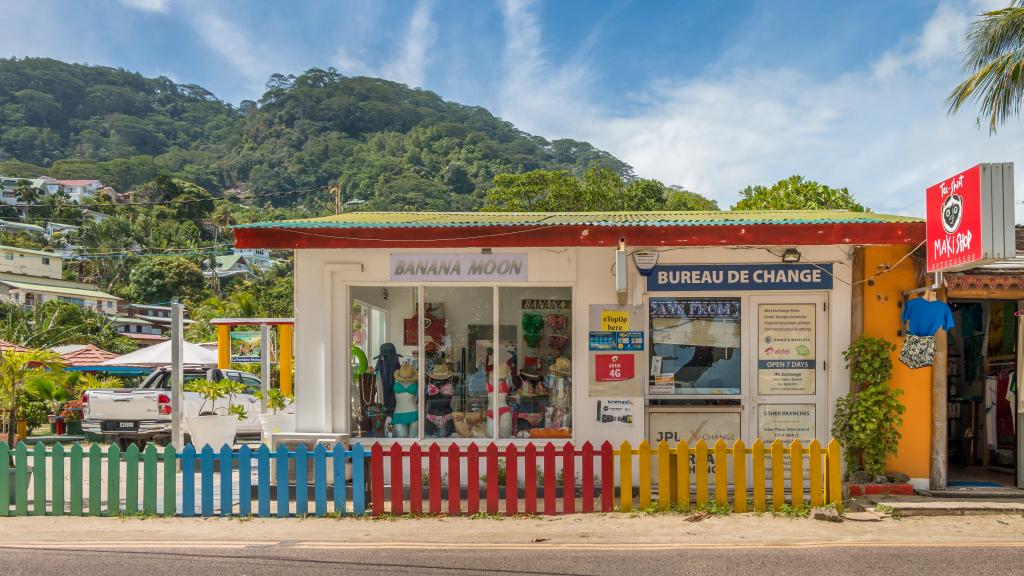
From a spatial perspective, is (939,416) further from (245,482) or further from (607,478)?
(245,482)

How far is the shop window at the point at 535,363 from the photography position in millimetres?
10891

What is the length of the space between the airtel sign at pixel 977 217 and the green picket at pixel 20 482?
9.96 m

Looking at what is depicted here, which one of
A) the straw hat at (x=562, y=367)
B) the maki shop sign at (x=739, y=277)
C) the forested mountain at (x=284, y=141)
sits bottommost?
the straw hat at (x=562, y=367)

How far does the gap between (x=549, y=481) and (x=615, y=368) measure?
2052 millimetres

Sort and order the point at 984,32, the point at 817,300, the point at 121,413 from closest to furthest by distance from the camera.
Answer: the point at 817,300 → the point at 984,32 → the point at 121,413

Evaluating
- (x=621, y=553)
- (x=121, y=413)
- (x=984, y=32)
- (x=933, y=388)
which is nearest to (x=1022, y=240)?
(x=933, y=388)

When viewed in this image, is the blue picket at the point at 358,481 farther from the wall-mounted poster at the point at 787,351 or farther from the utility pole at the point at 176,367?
the wall-mounted poster at the point at 787,351

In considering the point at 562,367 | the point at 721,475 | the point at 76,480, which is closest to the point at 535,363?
the point at 562,367

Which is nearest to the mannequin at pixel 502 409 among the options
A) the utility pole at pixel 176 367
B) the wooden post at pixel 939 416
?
the utility pole at pixel 176 367

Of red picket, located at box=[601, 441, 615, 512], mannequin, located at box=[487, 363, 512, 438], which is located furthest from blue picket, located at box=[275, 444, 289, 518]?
red picket, located at box=[601, 441, 615, 512]

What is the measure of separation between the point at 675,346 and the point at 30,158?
175545 mm

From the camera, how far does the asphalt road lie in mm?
6871

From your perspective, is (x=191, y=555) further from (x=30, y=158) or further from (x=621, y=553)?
(x=30, y=158)

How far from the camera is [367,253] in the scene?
10773 millimetres
